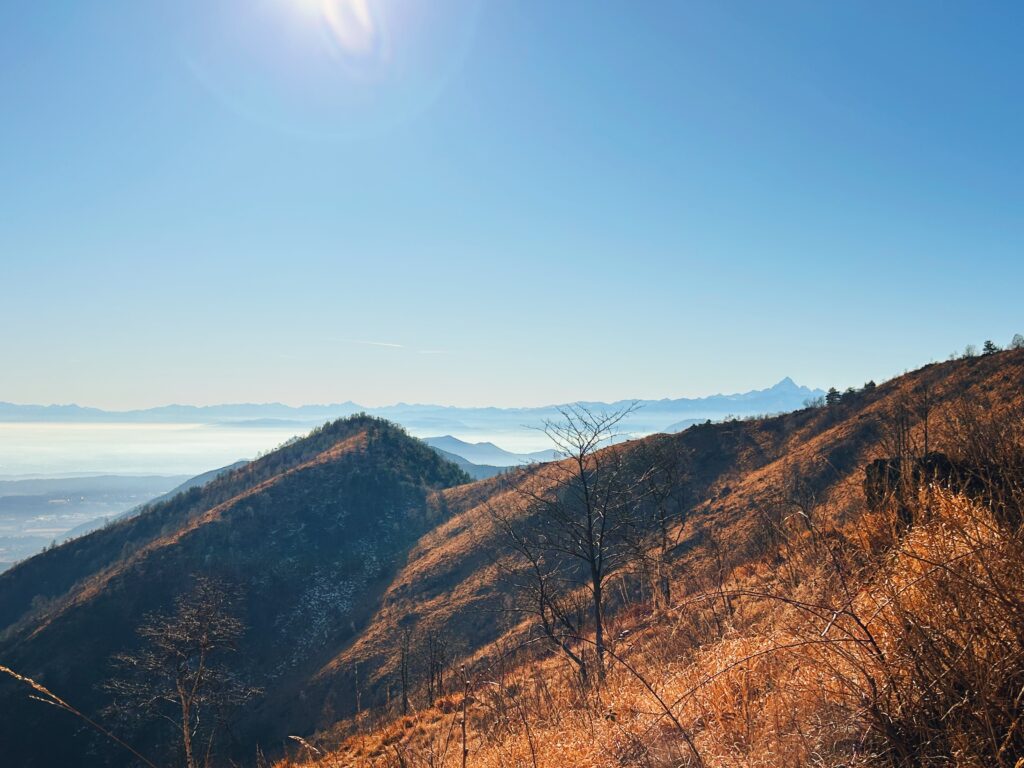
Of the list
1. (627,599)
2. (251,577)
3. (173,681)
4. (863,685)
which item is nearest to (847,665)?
(863,685)

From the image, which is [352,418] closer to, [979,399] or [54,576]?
[54,576]

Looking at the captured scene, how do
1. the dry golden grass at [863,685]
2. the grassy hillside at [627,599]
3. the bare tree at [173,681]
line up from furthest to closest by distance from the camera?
the bare tree at [173,681] → the grassy hillside at [627,599] → the dry golden grass at [863,685]

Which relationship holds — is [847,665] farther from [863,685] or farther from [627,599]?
[627,599]

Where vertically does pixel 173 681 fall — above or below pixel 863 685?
below

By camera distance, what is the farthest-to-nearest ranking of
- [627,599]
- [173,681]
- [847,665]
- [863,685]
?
1. [173,681]
2. [627,599]
3. [847,665]
4. [863,685]

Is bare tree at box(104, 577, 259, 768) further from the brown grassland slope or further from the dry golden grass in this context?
the dry golden grass

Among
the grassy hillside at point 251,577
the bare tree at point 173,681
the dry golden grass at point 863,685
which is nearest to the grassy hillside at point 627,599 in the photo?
the dry golden grass at point 863,685

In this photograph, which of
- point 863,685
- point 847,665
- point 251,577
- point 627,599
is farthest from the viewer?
point 251,577

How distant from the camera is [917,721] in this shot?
2617 mm

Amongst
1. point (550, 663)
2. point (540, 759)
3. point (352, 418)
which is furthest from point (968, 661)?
point (352, 418)

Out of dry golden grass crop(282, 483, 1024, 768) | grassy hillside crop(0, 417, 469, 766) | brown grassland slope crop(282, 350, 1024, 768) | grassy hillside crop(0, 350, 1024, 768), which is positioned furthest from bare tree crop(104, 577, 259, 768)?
dry golden grass crop(282, 483, 1024, 768)

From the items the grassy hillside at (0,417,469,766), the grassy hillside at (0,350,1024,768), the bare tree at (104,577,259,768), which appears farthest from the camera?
the grassy hillside at (0,417,469,766)

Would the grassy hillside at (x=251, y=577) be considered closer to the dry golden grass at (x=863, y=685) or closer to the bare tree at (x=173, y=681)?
the bare tree at (x=173, y=681)

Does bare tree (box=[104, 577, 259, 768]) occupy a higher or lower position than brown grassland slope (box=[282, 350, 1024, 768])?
lower
